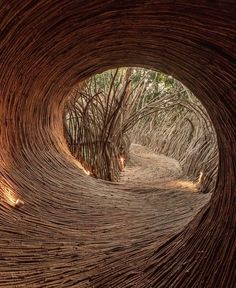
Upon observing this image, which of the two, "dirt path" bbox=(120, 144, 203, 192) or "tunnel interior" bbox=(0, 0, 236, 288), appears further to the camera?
"dirt path" bbox=(120, 144, 203, 192)

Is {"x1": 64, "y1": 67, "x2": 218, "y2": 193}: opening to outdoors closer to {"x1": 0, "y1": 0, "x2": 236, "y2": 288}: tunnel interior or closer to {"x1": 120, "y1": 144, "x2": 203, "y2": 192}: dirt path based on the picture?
Result: {"x1": 120, "y1": 144, "x2": 203, "y2": 192}: dirt path

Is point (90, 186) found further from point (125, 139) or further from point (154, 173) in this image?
point (125, 139)

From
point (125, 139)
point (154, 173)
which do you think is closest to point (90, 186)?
point (154, 173)

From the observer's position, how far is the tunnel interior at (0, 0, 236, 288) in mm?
1112

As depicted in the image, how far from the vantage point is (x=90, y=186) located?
2.33 m

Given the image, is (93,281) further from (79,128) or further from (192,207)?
(79,128)

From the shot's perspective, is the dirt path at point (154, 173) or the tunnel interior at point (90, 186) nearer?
the tunnel interior at point (90, 186)

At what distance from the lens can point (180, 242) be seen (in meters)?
1.25

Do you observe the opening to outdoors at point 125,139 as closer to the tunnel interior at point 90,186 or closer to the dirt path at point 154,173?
the dirt path at point 154,173

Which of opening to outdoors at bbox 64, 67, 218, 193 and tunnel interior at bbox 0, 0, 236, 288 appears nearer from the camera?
tunnel interior at bbox 0, 0, 236, 288

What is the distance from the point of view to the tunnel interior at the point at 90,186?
1.11 meters

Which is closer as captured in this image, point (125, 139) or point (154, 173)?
point (154, 173)

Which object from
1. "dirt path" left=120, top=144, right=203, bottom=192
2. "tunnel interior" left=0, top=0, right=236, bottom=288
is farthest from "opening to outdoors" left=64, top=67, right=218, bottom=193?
"tunnel interior" left=0, top=0, right=236, bottom=288

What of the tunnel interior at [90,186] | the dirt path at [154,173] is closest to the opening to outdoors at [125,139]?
the dirt path at [154,173]
